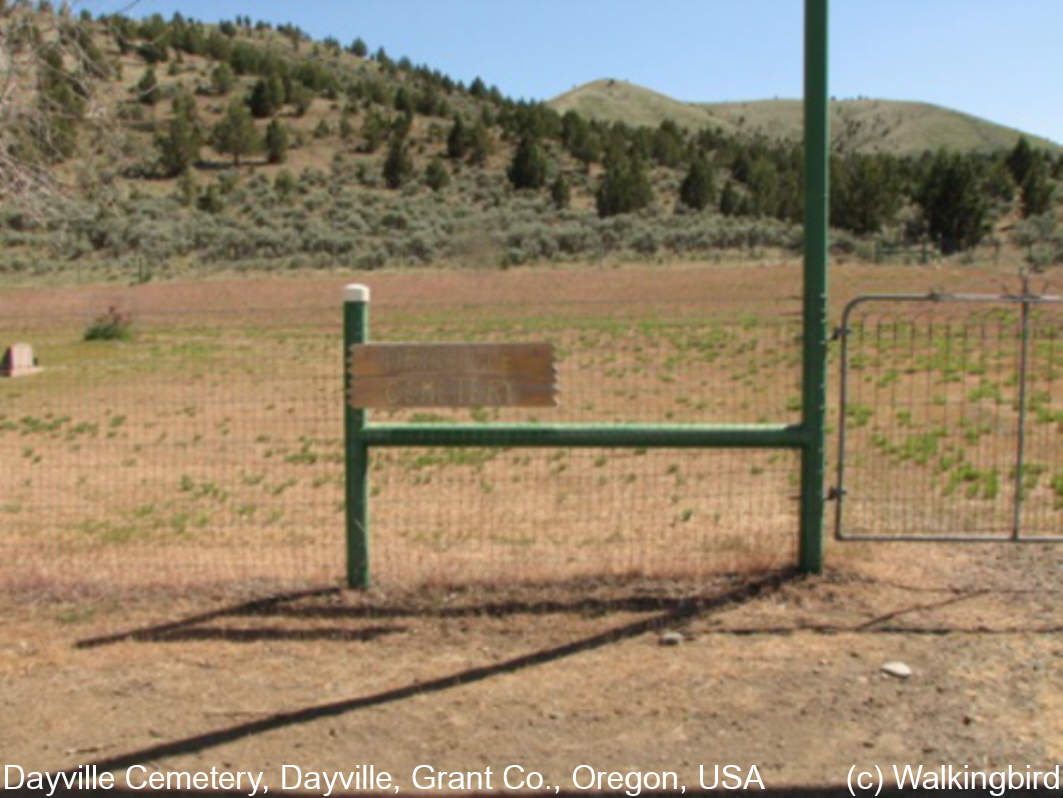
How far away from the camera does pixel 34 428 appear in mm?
15820

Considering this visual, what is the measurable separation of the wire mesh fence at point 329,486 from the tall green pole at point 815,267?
0.66m

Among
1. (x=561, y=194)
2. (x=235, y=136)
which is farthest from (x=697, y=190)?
(x=235, y=136)

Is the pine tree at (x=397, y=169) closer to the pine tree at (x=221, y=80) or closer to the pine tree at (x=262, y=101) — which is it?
the pine tree at (x=262, y=101)

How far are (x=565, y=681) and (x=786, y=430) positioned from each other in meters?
2.01

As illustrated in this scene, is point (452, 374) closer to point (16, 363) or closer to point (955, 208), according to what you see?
point (16, 363)

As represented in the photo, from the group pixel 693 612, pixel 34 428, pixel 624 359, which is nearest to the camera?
pixel 693 612

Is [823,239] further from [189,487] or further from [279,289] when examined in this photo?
[279,289]

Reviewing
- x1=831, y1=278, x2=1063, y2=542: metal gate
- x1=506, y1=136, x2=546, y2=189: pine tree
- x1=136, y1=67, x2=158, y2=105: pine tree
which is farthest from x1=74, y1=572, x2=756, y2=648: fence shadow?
x1=506, y1=136, x2=546, y2=189: pine tree

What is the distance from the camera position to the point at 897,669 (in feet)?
17.5

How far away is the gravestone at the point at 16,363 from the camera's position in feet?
72.7

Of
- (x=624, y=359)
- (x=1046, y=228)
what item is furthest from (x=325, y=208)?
(x=624, y=359)

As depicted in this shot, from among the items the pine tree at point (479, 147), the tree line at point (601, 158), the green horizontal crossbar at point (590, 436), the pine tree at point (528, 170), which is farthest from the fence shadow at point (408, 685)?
the pine tree at point (479, 147)

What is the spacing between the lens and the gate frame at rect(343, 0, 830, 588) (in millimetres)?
6422

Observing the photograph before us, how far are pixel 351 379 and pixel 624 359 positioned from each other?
15999 mm
